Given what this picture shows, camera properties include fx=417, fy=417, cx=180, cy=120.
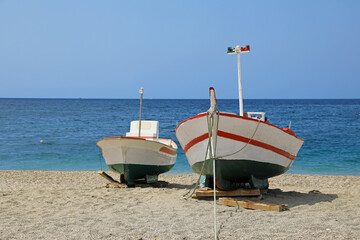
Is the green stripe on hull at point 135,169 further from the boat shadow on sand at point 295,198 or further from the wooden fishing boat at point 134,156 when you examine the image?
the boat shadow on sand at point 295,198

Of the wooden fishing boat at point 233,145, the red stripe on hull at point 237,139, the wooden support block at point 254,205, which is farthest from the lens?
the red stripe on hull at point 237,139

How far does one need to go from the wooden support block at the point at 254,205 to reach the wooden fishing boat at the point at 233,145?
65 cm

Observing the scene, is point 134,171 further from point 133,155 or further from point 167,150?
point 167,150

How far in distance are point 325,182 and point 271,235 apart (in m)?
8.87

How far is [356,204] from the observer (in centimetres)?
881

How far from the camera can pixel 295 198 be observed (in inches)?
382

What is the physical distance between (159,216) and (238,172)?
7.48 feet

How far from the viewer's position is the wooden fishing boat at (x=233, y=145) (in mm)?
8320

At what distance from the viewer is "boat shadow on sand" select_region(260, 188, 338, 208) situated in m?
9.09

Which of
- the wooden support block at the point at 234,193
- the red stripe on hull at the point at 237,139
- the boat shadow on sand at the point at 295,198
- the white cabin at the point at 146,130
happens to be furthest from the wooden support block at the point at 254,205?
the white cabin at the point at 146,130

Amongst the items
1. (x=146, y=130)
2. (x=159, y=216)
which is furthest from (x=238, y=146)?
(x=146, y=130)

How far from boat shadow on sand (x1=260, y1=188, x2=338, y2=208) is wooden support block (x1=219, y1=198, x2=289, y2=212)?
78cm

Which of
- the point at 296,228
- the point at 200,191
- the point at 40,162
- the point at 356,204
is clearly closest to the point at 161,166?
the point at 200,191

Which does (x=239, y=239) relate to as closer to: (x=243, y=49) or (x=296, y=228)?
(x=296, y=228)
